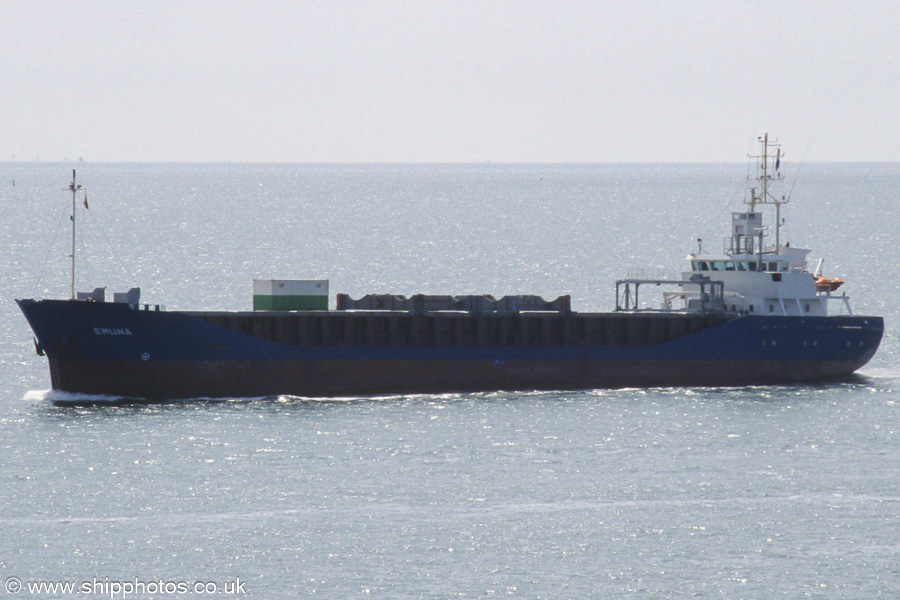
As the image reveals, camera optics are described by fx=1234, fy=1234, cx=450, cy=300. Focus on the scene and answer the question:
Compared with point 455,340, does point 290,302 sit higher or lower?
higher

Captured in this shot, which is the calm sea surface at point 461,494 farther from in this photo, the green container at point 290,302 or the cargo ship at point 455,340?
the green container at point 290,302

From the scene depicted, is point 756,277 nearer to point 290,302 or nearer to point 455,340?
point 455,340

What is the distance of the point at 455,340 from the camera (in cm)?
5928

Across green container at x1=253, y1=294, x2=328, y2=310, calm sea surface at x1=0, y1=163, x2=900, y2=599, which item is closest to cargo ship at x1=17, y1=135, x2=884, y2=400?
green container at x1=253, y1=294, x2=328, y2=310

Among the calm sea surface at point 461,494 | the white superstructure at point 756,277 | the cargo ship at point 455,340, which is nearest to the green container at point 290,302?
the cargo ship at point 455,340

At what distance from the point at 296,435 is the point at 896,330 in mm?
47394

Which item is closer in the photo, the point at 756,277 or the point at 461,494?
the point at 461,494

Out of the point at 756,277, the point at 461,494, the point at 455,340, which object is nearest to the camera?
the point at 461,494

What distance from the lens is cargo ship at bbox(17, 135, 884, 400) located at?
5466cm

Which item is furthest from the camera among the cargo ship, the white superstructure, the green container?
the white superstructure

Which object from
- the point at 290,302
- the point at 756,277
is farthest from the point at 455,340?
the point at 756,277

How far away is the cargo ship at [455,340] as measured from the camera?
179 ft

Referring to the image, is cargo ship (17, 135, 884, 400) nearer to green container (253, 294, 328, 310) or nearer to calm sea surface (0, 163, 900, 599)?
green container (253, 294, 328, 310)

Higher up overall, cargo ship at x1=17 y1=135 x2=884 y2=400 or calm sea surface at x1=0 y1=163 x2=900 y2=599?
cargo ship at x1=17 y1=135 x2=884 y2=400
